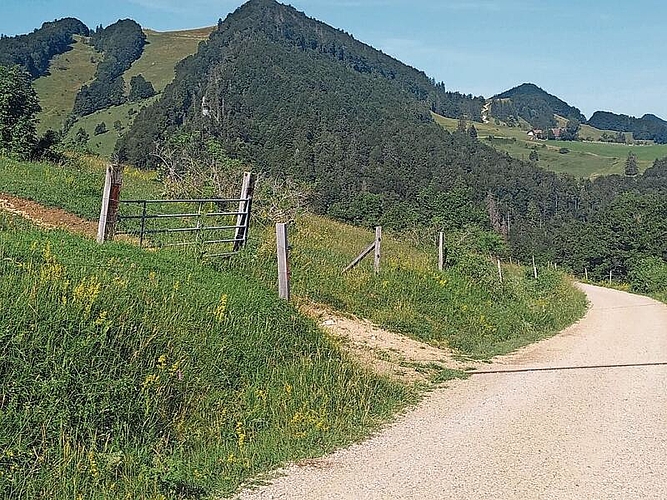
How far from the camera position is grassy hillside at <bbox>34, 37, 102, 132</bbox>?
5589 inches

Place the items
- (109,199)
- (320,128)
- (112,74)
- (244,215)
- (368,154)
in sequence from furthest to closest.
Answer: (112,74) < (320,128) < (368,154) < (244,215) < (109,199)

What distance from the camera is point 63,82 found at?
16712 cm

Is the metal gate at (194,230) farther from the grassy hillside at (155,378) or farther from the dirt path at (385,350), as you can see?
the dirt path at (385,350)

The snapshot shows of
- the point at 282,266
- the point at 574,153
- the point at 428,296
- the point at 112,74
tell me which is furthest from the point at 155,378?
the point at 574,153

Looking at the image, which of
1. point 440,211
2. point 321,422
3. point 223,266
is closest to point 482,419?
point 321,422

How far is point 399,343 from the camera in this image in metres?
11.7

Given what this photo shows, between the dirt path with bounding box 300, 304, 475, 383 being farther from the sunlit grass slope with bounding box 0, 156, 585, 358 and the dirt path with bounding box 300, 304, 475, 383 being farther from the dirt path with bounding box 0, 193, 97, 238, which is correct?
the dirt path with bounding box 0, 193, 97, 238

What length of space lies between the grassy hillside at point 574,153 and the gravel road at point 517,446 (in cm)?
15038

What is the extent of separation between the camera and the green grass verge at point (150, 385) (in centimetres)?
517

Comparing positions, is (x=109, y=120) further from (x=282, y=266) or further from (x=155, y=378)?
(x=155, y=378)

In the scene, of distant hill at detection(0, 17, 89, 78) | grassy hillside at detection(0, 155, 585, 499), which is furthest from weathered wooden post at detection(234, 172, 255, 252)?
distant hill at detection(0, 17, 89, 78)

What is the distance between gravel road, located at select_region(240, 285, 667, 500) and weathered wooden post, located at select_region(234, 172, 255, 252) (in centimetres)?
518

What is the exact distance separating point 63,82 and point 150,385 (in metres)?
Answer: 178

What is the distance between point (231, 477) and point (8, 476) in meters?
1.60
